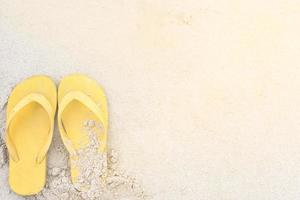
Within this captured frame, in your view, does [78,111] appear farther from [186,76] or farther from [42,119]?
[186,76]

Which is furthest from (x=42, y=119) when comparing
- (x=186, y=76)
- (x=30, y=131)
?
(x=186, y=76)

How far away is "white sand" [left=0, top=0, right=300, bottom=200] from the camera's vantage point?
1.73 m

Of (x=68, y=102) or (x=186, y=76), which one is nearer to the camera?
(x=68, y=102)

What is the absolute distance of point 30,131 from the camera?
1717 mm

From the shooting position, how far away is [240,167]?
1730 millimetres

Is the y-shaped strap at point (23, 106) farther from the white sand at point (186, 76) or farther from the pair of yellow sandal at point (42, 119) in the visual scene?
the white sand at point (186, 76)

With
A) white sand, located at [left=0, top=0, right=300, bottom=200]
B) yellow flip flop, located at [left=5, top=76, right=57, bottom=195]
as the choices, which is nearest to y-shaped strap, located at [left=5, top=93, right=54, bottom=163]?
yellow flip flop, located at [left=5, top=76, right=57, bottom=195]

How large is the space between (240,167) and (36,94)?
0.71m

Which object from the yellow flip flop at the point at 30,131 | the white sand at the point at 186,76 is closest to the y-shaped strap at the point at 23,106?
the yellow flip flop at the point at 30,131

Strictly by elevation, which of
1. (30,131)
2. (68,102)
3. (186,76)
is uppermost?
(186,76)

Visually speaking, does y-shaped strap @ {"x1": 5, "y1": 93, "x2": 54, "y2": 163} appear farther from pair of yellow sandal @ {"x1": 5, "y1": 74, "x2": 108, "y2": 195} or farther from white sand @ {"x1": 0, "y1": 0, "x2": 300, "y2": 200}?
white sand @ {"x1": 0, "y1": 0, "x2": 300, "y2": 200}

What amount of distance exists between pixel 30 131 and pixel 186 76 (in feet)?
1.81

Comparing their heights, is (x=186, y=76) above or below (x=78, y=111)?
above

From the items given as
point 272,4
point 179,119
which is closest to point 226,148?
point 179,119
